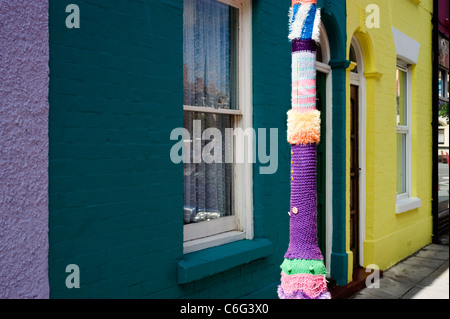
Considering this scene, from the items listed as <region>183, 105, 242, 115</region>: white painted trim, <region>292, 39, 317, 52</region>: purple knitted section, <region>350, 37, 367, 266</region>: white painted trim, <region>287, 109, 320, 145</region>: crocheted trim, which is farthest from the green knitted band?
<region>350, 37, 367, 266</region>: white painted trim

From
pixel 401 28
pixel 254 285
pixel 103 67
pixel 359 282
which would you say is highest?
pixel 401 28

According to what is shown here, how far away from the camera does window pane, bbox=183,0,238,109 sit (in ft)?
13.2

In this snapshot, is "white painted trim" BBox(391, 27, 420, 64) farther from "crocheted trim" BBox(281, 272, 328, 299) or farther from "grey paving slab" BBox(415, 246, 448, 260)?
"crocheted trim" BBox(281, 272, 328, 299)

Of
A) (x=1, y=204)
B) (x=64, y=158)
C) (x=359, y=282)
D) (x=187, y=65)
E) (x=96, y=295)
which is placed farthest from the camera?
(x=359, y=282)

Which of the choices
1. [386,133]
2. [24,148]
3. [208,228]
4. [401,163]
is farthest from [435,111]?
[24,148]

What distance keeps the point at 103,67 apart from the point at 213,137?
1376 millimetres

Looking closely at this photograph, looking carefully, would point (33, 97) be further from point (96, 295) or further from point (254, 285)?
point (254, 285)

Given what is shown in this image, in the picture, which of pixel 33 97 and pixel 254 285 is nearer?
pixel 33 97

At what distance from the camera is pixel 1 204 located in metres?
2.63

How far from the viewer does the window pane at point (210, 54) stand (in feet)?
13.2

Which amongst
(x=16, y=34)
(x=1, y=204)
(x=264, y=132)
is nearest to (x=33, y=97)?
(x=16, y=34)

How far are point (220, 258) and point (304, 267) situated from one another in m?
1.77

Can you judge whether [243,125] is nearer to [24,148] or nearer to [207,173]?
[207,173]

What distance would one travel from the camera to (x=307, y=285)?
217cm
